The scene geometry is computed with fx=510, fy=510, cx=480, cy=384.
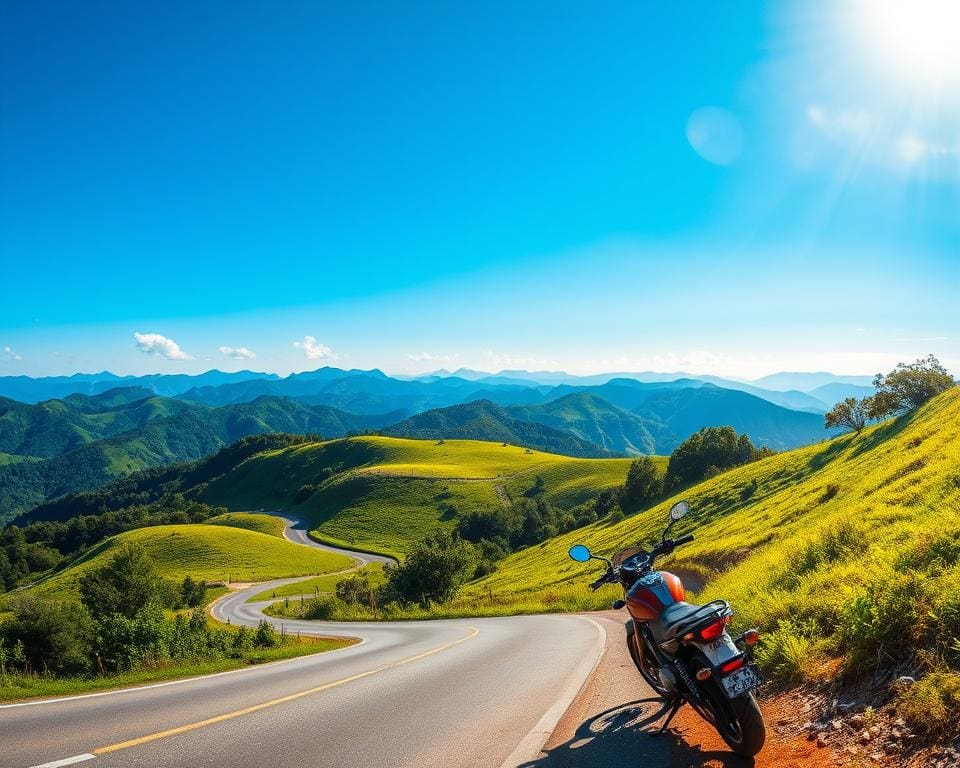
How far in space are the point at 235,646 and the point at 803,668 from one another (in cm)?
1661

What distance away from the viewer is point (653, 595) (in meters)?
5.45

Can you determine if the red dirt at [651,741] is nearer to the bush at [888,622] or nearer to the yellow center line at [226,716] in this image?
the bush at [888,622]

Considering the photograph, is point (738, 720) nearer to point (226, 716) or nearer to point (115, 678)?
point (226, 716)

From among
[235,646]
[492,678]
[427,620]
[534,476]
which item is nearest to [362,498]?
[534,476]

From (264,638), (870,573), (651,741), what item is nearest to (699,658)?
(651,741)

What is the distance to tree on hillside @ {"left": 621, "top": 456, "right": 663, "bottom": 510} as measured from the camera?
252ft

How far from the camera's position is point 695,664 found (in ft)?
16.0

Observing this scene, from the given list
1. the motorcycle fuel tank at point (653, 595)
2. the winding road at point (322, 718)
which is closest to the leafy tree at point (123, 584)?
the winding road at point (322, 718)

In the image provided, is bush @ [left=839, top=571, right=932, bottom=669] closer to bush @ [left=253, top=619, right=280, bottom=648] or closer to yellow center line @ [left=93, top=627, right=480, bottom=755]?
yellow center line @ [left=93, top=627, right=480, bottom=755]

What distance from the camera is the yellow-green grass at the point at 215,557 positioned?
92375mm

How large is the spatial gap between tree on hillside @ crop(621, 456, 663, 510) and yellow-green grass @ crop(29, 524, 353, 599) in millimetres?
55472

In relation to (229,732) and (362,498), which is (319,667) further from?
(362,498)

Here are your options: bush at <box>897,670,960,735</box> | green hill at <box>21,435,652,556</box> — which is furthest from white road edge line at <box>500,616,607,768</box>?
green hill at <box>21,435,652,556</box>

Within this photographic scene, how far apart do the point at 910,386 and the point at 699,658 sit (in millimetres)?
56379
